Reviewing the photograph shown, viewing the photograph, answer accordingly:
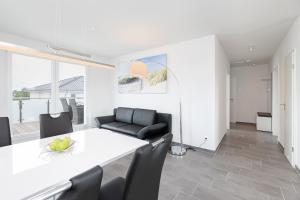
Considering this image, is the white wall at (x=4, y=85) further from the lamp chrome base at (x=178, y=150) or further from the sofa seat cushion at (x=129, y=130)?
the lamp chrome base at (x=178, y=150)

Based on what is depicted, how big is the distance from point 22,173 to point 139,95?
3578mm

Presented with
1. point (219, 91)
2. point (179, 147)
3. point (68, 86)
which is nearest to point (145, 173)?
point (179, 147)

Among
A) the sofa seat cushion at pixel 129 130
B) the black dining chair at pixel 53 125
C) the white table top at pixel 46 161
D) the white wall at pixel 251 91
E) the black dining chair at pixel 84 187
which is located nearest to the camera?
the black dining chair at pixel 84 187

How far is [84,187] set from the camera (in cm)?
67

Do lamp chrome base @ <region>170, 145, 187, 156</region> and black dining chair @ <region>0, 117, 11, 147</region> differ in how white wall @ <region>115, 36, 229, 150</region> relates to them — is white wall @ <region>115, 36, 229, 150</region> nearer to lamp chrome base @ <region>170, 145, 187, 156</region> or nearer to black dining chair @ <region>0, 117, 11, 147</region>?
lamp chrome base @ <region>170, 145, 187, 156</region>

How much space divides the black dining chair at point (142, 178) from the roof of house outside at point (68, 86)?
3697 millimetres

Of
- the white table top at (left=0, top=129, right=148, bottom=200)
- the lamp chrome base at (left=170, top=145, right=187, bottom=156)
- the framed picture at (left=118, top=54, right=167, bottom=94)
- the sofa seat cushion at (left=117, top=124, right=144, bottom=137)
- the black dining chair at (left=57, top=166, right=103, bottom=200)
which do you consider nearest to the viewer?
the black dining chair at (left=57, top=166, right=103, bottom=200)

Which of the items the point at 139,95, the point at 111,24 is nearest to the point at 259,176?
the point at 139,95

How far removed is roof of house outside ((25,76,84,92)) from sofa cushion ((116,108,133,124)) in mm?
1427

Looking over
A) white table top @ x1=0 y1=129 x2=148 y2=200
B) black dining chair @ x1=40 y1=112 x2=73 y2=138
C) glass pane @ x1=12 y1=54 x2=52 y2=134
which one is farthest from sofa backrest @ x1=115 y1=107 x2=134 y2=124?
white table top @ x1=0 y1=129 x2=148 y2=200

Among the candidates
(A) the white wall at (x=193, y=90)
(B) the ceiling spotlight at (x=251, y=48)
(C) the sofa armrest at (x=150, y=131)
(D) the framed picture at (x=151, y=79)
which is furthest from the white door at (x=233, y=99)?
(C) the sofa armrest at (x=150, y=131)

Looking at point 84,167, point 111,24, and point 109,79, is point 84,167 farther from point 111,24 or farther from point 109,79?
point 109,79

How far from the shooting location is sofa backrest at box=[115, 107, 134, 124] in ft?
14.3

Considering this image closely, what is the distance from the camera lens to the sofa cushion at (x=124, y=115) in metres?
4.36
